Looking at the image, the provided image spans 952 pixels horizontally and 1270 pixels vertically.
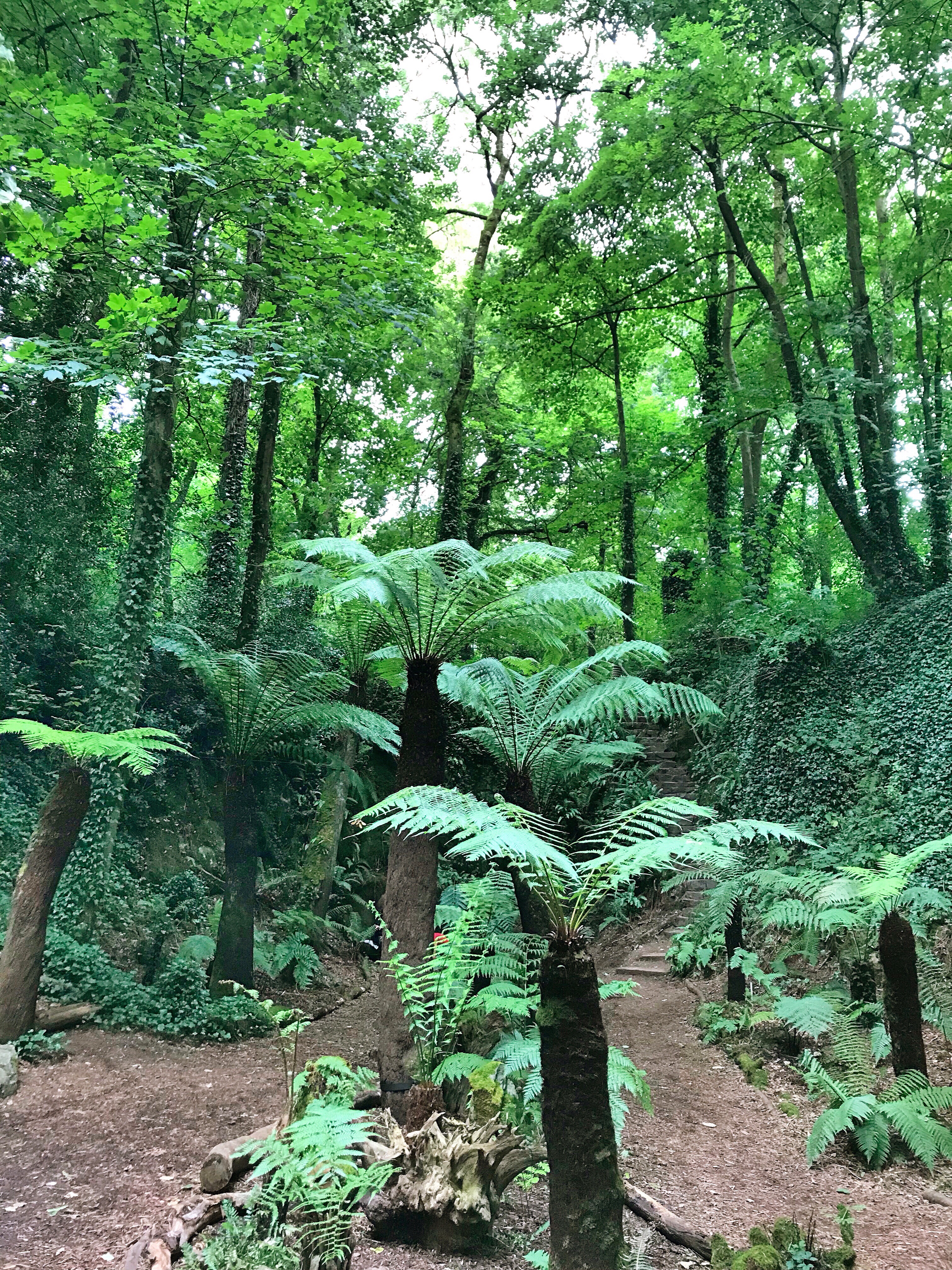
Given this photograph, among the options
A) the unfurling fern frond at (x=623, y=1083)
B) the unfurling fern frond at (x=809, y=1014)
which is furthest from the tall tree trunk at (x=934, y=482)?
the unfurling fern frond at (x=623, y=1083)

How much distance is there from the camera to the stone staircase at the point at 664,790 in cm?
686

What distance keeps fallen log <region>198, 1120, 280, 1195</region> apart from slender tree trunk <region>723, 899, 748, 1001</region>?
3445 mm

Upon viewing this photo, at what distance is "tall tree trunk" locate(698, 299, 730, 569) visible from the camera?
10.6 m

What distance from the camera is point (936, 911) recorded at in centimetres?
495

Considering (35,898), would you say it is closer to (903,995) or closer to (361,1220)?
(361,1220)

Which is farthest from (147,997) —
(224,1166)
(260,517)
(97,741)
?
(260,517)

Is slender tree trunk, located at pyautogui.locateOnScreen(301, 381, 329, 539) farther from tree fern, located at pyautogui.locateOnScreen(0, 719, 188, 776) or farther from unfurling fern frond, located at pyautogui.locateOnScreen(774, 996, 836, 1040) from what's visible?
unfurling fern frond, located at pyautogui.locateOnScreen(774, 996, 836, 1040)

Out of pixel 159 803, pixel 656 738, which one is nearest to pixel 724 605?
pixel 656 738

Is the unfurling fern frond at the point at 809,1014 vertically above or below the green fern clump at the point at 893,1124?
above

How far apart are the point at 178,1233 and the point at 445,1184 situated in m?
0.95

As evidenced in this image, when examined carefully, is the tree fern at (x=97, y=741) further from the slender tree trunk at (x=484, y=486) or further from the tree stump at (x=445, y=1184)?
the slender tree trunk at (x=484, y=486)

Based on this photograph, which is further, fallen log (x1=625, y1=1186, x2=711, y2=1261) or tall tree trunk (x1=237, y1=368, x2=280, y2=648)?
tall tree trunk (x1=237, y1=368, x2=280, y2=648)

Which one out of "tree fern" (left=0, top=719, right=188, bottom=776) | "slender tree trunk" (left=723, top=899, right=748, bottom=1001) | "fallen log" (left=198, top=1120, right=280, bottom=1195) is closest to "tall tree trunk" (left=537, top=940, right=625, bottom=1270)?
"fallen log" (left=198, top=1120, right=280, bottom=1195)

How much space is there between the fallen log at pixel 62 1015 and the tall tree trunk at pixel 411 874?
92.6 inches
